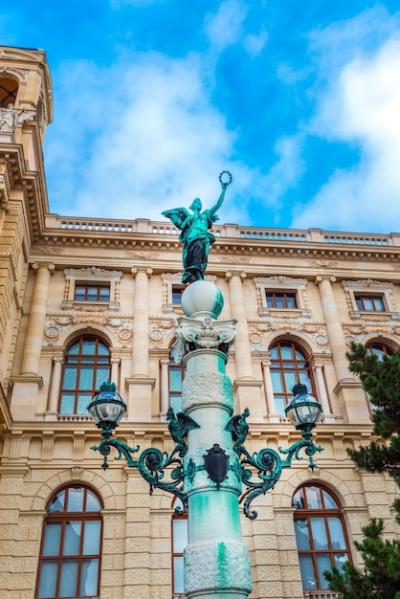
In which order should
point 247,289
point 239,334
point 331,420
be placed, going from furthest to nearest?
1. point 247,289
2. point 239,334
3. point 331,420

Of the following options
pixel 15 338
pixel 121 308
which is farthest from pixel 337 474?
pixel 15 338

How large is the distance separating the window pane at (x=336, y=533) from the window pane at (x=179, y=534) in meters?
4.01

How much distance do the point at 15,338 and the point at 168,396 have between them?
16.7 feet

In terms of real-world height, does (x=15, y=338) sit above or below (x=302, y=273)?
below

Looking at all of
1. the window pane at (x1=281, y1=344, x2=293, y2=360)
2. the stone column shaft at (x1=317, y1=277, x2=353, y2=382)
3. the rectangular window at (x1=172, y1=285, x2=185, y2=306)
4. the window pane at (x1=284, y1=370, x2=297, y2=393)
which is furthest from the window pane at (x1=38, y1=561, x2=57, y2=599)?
the stone column shaft at (x1=317, y1=277, x2=353, y2=382)

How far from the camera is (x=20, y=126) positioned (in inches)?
746

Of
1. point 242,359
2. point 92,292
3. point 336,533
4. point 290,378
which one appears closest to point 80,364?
point 92,292

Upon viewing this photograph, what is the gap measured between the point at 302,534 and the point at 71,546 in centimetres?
614

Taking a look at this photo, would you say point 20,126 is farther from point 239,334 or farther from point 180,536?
point 180,536

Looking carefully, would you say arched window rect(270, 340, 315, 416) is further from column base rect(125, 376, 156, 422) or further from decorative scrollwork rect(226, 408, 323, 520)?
decorative scrollwork rect(226, 408, 323, 520)

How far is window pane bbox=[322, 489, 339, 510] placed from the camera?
1577cm

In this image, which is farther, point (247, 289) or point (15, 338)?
point (247, 289)

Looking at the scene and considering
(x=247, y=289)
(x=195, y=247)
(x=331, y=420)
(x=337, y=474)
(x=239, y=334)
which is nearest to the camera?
(x=195, y=247)

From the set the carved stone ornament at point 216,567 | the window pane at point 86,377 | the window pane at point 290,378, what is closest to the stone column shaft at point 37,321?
the window pane at point 86,377
